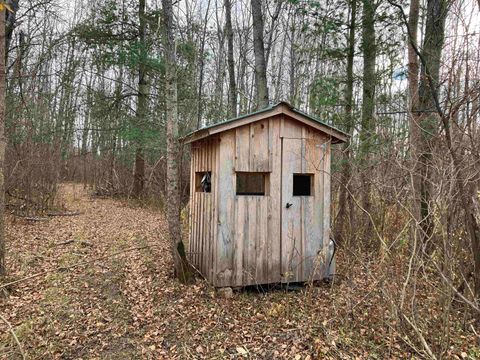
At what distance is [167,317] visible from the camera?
4.36m

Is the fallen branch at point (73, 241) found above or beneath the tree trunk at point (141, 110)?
beneath

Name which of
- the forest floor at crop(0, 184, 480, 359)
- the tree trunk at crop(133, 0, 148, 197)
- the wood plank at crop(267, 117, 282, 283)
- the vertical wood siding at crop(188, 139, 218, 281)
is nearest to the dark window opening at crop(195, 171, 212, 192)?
the vertical wood siding at crop(188, 139, 218, 281)

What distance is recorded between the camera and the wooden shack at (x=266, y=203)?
502 cm

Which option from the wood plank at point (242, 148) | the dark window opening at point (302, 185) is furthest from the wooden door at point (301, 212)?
the wood plank at point (242, 148)

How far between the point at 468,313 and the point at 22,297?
5839 millimetres

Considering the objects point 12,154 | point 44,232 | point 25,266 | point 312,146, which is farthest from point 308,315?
point 12,154

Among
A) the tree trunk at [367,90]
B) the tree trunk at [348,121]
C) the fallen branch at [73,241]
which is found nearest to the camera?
the tree trunk at [367,90]

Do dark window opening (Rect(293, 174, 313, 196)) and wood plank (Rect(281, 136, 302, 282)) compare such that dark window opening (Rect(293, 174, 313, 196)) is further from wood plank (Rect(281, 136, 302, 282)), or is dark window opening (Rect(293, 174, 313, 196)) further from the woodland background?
the woodland background

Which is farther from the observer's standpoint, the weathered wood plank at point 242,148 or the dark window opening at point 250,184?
the dark window opening at point 250,184

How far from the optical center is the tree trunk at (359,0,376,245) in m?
6.54

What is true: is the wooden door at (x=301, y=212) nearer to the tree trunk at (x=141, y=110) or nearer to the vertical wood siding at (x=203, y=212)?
the vertical wood siding at (x=203, y=212)

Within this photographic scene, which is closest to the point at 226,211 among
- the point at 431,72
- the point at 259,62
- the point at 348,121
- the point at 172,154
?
the point at 172,154

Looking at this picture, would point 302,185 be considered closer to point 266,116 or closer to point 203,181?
point 266,116

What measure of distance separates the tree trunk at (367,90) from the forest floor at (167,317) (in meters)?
2.26
